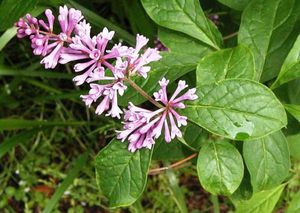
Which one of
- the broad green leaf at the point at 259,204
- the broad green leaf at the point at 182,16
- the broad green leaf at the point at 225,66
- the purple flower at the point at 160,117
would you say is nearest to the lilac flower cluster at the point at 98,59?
the purple flower at the point at 160,117

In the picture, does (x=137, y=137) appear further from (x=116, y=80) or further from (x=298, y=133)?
(x=298, y=133)

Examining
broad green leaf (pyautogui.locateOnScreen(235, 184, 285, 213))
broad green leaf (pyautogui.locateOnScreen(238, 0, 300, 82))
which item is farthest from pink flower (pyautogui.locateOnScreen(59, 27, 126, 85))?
broad green leaf (pyautogui.locateOnScreen(235, 184, 285, 213))

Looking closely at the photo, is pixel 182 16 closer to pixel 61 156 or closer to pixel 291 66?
pixel 291 66

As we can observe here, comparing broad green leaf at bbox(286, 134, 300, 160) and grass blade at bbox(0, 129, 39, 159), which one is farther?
grass blade at bbox(0, 129, 39, 159)

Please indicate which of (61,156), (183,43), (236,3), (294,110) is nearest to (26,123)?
(61,156)

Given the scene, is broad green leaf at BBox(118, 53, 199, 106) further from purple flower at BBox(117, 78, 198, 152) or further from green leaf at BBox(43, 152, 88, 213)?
green leaf at BBox(43, 152, 88, 213)

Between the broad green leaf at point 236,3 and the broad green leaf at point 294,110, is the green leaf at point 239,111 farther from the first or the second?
the broad green leaf at point 236,3
